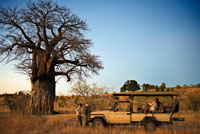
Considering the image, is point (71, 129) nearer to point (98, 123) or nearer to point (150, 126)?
point (98, 123)

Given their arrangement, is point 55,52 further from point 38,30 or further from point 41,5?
point 41,5

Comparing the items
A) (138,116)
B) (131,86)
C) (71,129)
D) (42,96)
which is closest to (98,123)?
(71,129)

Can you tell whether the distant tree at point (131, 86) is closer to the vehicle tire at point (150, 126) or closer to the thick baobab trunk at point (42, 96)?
the thick baobab trunk at point (42, 96)

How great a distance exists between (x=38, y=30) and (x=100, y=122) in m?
12.3

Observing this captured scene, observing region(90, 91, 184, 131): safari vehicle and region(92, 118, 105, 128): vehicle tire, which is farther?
region(92, 118, 105, 128): vehicle tire

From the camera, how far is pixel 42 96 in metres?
20.5

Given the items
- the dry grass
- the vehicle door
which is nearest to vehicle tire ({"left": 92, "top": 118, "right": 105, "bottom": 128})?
the dry grass

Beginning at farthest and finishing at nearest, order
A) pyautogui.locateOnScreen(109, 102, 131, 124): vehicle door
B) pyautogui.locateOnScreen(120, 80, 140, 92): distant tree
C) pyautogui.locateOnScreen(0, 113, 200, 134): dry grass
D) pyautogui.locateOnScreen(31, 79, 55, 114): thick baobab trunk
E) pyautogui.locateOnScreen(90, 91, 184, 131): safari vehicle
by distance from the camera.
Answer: pyautogui.locateOnScreen(120, 80, 140, 92): distant tree, pyautogui.locateOnScreen(31, 79, 55, 114): thick baobab trunk, pyautogui.locateOnScreen(109, 102, 131, 124): vehicle door, pyautogui.locateOnScreen(90, 91, 184, 131): safari vehicle, pyautogui.locateOnScreen(0, 113, 200, 134): dry grass

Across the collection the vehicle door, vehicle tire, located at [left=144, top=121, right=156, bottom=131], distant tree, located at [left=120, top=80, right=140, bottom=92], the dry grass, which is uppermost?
distant tree, located at [left=120, top=80, right=140, bottom=92]

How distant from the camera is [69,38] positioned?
2025 centimetres

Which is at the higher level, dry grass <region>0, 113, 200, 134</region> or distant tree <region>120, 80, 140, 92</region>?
distant tree <region>120, 80, 140, 92</region>

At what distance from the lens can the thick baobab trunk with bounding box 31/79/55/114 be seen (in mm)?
20266

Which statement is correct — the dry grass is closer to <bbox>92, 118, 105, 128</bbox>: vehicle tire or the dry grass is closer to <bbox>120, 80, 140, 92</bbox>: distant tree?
<bbox>92, 118, 105, 128</bbox>: vehicle tire

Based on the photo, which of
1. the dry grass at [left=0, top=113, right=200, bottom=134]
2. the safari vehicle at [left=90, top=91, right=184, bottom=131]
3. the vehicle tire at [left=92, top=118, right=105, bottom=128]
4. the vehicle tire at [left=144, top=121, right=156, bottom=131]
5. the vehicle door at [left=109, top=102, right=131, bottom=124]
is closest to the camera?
the dry grass at [left=0, top=113, right=200, bottom=134]
